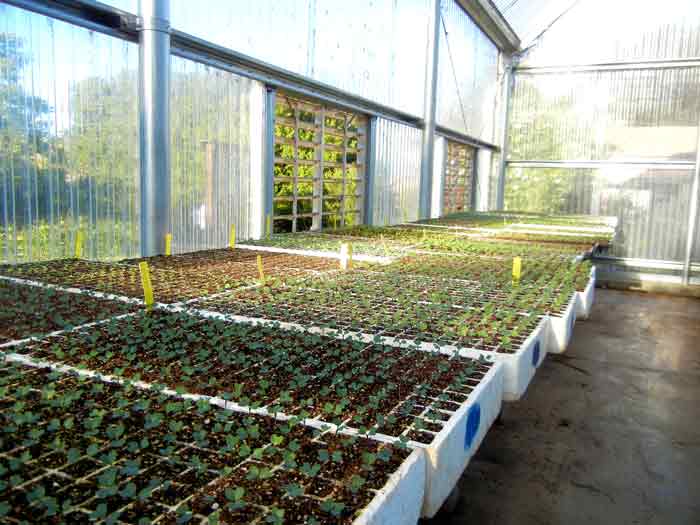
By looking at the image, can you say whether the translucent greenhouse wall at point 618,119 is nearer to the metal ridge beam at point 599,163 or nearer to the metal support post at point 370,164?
the metal ridge beam at point 599,163

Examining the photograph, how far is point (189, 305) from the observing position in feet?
14.1

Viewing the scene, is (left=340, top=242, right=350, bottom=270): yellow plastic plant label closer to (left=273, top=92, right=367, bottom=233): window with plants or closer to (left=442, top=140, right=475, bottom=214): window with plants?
(left=273, top=92, right=367, bottom=233): window with plants

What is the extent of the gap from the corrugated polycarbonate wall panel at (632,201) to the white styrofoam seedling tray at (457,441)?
51.8 feet

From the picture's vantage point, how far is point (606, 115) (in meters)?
17.6

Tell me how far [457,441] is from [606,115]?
1745 cm

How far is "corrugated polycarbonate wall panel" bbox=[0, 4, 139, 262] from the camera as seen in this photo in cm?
547

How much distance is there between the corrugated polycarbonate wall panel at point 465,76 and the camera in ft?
50.5

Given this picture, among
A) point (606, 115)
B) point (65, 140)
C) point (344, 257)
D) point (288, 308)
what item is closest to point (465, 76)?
point (606, 115)

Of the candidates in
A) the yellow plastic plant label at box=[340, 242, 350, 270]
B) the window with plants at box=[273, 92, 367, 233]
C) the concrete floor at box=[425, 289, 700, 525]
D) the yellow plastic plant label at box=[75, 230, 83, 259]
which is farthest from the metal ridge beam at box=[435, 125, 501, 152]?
the yellow plastic plant label at box=[75, 230, 83, 259]

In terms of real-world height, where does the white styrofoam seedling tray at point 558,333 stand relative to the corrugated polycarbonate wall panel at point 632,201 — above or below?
below

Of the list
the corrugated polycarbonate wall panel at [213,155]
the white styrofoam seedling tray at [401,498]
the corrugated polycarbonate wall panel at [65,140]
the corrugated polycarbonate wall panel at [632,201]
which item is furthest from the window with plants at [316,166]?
the corrugated polycarbonate wall panel at [632,201]

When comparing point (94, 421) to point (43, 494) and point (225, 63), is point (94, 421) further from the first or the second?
point (225, 63)

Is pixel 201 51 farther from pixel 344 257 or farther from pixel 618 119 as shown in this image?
pixel 618 119

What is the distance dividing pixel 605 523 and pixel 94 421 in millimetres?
3010
